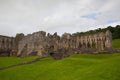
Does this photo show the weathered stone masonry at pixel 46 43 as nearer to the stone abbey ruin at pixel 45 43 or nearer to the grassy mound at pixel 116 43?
the stone abbey ruin at pixel 45 43

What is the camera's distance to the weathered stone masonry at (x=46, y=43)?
265ft

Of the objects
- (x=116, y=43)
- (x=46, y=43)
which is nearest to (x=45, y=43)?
(x=46, y=43)

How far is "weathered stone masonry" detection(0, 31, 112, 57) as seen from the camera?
8088 centimetres

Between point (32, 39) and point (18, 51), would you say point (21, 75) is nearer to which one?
point (32, 39)

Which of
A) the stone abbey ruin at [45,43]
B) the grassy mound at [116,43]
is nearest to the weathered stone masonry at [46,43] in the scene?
the stone abbey ruin at [45,43]

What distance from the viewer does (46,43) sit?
80875 millimetres

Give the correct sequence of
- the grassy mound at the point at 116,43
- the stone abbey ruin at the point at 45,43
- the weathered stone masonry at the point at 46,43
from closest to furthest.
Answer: the stone abbey ruin at the point at 45,43 → the weathered stone masonry at the point at 46,43 → the grassy mound at the point at 116,43

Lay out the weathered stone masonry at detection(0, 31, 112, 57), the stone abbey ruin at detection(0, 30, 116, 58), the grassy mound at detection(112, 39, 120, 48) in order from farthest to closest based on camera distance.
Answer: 1. the grassy mound at detection(112, 39, 120, 48)
2. the weathered stone masonry at detection(0, 31, 112, 57)
3. the stone abbey ruin at detection(0, 30, 116, 58)

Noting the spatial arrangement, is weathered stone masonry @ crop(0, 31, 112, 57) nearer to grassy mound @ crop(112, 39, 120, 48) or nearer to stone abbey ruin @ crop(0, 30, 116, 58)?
stone abbey ruin @ crop(0, 30, 116, 58)

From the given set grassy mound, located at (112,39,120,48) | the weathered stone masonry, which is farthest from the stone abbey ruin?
grassy mound, located at (112,39,120,48)

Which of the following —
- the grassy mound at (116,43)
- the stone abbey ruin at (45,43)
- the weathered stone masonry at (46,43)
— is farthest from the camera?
the grassy mound at (116,43)

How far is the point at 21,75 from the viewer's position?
37.5 m

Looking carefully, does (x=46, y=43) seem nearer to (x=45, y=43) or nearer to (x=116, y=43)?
(x=45, y=43)

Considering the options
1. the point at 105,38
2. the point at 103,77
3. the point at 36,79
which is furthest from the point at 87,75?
the point at 105,38
